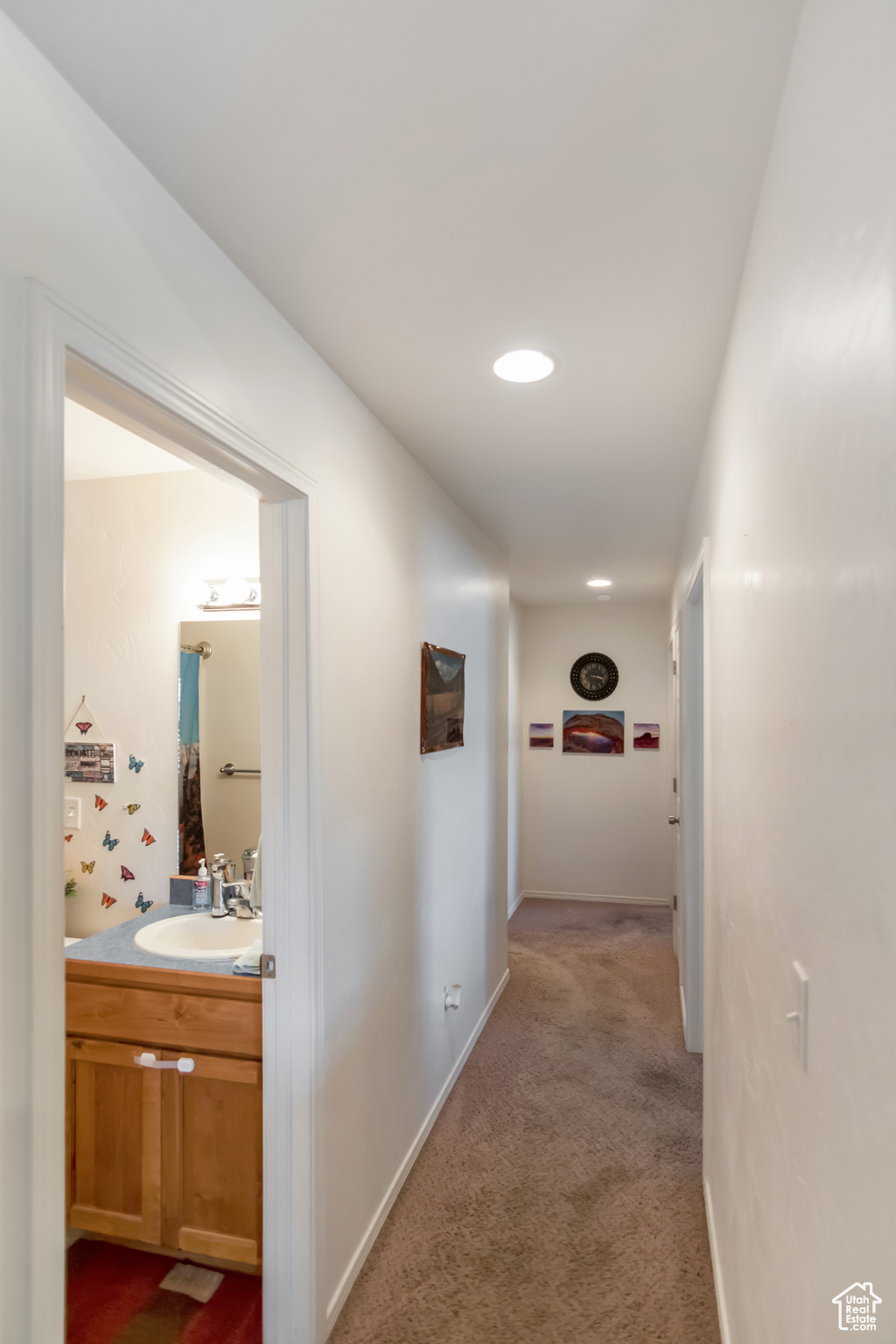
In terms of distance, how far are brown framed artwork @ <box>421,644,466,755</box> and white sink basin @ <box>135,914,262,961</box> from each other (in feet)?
2.69

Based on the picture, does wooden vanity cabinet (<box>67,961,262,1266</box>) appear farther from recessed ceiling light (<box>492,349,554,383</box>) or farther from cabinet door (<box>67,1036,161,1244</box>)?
recessed ceiling light (<box>492,349,554,383</box>)

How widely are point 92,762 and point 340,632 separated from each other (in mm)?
1406

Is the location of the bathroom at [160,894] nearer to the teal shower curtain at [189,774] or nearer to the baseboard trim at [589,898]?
the teal shower curtain at [189,774]

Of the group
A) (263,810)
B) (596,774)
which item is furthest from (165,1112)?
(596,774)

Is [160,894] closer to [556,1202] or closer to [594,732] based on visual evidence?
[556,1202]

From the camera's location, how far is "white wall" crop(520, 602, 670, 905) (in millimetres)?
6285

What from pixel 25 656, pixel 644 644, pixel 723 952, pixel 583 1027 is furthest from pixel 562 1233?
pixel 644 644

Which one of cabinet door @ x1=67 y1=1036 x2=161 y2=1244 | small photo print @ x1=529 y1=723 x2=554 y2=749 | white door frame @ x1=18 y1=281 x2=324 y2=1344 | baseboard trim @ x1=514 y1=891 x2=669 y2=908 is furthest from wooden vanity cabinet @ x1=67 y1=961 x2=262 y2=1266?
small photo print @ x1=529 y1=723 x2=554 y2=749

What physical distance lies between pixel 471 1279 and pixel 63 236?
8.18ft

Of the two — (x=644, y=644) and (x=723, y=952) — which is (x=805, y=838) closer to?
(x=723, y=952)

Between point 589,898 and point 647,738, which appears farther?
point 589,898

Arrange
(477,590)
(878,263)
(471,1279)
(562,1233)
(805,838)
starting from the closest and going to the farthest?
(878,263), (805,838), (471,1279), (562,1233), (477,590)

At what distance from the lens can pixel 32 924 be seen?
97cm

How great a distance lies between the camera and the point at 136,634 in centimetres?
283
